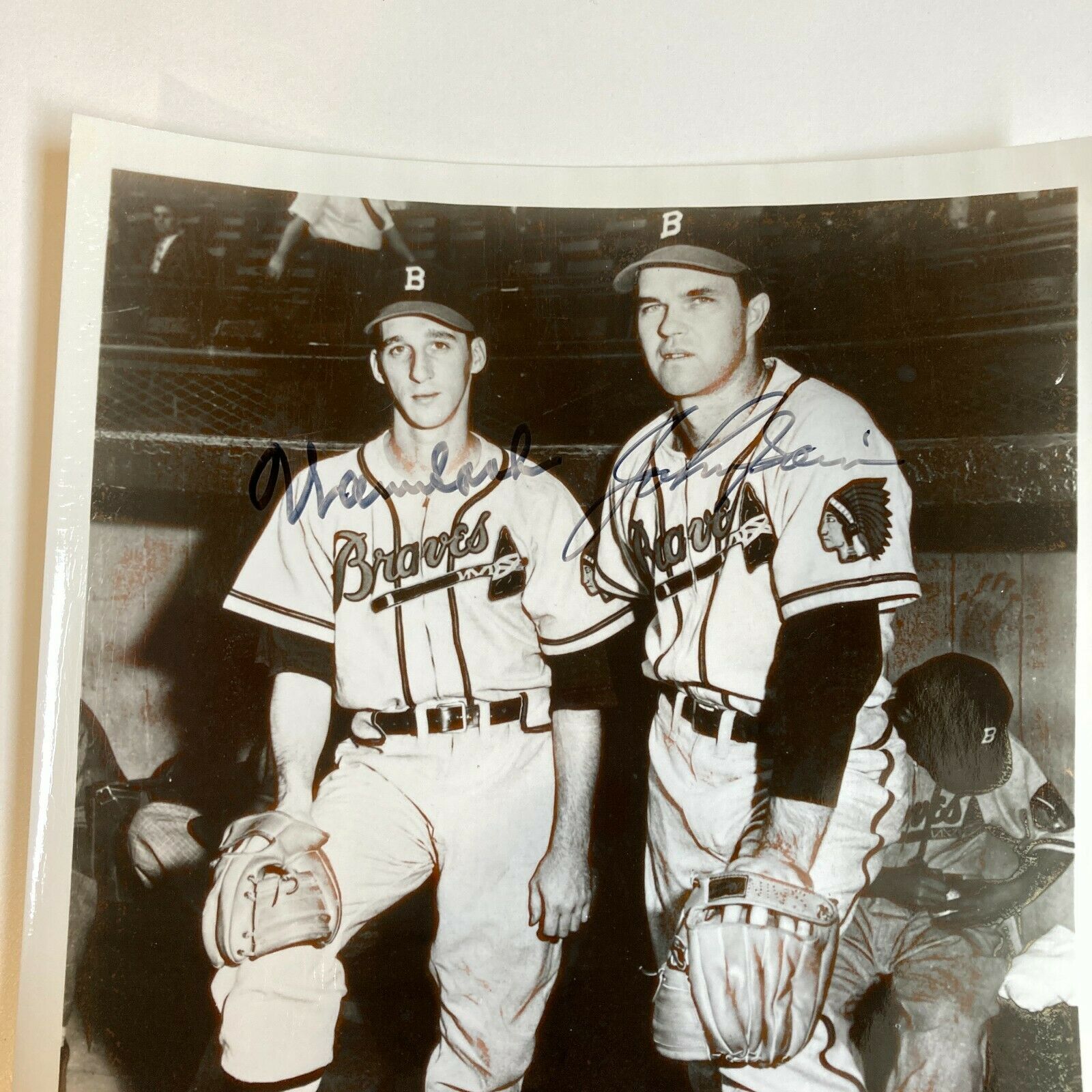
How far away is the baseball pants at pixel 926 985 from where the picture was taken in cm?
68

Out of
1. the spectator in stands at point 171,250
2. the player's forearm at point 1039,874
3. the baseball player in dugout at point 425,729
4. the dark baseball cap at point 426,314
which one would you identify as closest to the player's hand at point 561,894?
the baseball player in dugout at point 425,729

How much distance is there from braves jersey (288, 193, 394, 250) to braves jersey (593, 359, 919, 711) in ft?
0.91

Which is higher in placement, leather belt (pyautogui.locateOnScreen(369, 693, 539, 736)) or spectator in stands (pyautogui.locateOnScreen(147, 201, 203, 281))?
spectator in stands (pyautogui.locateOnScreen(147, 201, 203, 281))

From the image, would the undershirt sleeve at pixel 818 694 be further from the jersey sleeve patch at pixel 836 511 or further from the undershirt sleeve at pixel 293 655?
the undershirt sleeve at pixel 293 655

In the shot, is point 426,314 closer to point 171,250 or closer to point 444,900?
point 171,250

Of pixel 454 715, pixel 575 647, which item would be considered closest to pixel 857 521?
pixel 575 647

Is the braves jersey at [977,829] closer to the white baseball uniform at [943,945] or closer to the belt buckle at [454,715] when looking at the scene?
the white baseball uniform at [943,945]

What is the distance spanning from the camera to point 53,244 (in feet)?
2.43

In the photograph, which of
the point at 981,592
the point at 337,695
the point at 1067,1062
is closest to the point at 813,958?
the point at 1067,1062

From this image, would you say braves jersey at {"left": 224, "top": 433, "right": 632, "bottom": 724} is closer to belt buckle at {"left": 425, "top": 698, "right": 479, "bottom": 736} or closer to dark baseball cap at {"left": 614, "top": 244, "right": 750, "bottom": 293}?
belt buckle at {"left": 425, "top": 698, "right": 479, "bottom": 736}

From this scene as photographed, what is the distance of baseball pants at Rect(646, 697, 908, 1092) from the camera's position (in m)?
0.69

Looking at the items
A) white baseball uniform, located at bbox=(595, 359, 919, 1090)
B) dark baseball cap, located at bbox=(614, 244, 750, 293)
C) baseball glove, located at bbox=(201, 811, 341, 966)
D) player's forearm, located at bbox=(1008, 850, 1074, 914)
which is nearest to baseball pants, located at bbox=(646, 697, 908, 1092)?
white baseball uniform, located at bbox=(595, 359, 919, 1090)
